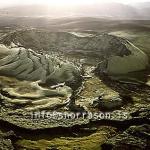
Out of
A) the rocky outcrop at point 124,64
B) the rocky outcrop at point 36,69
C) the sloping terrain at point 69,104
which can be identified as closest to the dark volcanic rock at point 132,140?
the sloping terrain at point 69,104

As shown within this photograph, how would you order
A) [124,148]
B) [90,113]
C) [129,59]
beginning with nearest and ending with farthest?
[124,148] < [90,113] < [129,59]

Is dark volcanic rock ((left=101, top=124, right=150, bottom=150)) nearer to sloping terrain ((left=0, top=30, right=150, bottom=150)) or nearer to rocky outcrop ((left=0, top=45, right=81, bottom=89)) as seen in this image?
sloping terrain ((left=0, top=30, right=150, bottom=150))

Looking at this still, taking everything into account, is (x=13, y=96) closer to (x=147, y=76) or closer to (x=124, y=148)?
(x=124, y=148)

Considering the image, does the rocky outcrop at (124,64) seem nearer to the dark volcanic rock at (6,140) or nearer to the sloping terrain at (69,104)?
the sloping terrain at (69,104)

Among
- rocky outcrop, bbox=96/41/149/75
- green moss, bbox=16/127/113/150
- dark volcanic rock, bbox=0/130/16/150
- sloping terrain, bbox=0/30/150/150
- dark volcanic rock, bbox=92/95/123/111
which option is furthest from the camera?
rocky outcrop, bbox=96/41/149/75

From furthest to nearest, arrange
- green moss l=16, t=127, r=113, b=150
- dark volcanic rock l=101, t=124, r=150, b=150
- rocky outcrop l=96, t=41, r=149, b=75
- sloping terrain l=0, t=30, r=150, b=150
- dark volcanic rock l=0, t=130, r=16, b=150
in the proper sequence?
rocky outcrop l=96, t=41, r=149, b=75 < sloping terrain l=0, t=30, r=150, b=150 < green moss l=16, t=127, r=113, b=150 < dark volcanic rock l=101, t=124, r=150, b=150 < dark volcanic rock l=0, t=130, r=16, b=150

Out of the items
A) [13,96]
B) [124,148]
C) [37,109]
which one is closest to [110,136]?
[124,148]

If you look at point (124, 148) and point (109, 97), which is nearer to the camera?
point (124, 148)

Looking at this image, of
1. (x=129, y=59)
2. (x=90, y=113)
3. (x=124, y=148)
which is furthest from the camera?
(x=129, y=59)

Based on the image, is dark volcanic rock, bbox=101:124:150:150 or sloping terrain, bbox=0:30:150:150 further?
sloping terrain, bbox=0:30:150:150

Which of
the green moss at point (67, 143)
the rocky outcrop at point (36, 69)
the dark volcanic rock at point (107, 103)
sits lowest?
the green moss at point (67, 143)

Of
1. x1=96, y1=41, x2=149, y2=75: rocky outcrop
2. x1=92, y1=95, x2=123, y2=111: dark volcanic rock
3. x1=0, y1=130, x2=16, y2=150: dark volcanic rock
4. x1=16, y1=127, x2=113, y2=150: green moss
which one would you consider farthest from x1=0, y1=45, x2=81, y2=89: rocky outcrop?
x1=16, y1=127, x2=113, y2=150: green moss
